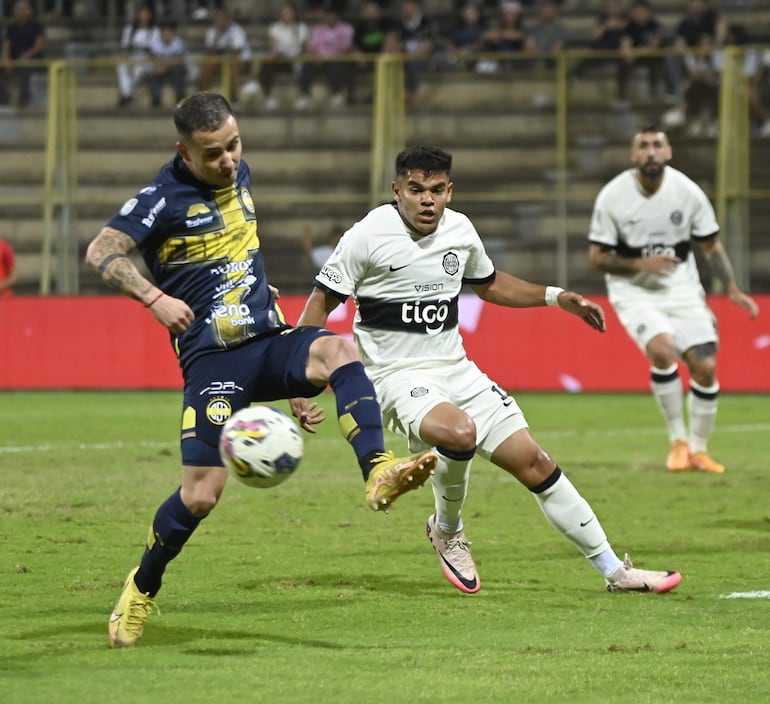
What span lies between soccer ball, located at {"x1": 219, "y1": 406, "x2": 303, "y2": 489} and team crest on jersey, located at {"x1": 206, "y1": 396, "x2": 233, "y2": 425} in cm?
32

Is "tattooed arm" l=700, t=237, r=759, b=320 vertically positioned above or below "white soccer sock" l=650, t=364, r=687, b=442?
above

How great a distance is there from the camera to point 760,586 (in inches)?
309

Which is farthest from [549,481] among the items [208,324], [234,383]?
[208,324]

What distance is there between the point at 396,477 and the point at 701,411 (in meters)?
7.67

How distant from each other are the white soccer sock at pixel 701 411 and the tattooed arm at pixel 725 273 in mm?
714

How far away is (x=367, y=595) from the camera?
7582mm

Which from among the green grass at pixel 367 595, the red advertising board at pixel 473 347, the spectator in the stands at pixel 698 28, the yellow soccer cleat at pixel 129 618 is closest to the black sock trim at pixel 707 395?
the green grass at pixel 367 595

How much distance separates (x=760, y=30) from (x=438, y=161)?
1708 centimetres

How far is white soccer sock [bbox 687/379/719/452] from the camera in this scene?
43.2 ft

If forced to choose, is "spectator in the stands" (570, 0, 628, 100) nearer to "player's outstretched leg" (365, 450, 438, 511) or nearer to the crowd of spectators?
the crowd of spectators

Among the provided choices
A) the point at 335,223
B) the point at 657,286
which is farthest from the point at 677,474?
the point at 335,223

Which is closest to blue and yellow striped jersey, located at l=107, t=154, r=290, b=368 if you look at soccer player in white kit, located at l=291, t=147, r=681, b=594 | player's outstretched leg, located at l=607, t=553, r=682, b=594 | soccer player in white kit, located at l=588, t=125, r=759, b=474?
soccer player in white kit, located at l=291, t=147, r=681, b=594

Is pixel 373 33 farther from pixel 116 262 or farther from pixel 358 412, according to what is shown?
pixel 358 412

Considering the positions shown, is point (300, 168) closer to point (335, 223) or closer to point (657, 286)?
point (335, 223)
